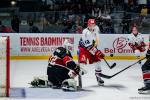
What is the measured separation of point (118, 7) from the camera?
15273mm

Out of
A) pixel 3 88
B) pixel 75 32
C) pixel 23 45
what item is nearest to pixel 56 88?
pixel 3 88

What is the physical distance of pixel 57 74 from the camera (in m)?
9.29

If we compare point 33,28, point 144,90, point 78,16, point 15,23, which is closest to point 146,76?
point 144,90

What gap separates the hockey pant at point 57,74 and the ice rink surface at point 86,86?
20 centimetres

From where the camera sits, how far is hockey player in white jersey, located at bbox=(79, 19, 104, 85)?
10031 mm

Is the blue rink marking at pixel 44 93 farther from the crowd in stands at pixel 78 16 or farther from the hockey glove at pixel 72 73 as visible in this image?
the crowd in stands at pixel 78 16

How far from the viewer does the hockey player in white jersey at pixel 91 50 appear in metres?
10.0

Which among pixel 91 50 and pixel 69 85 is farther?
pixel 91 50

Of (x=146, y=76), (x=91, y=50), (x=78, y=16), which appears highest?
(x=78, y=16)

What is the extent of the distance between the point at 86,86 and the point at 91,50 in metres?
0.72

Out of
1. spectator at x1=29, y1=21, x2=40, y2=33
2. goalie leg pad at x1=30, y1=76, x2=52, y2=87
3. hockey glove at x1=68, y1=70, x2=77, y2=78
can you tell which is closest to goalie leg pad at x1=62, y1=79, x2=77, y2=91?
hockey glove at x1=68, y1=70, x2=77, y2=78

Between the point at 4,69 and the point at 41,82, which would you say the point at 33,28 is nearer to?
the point at 41,82

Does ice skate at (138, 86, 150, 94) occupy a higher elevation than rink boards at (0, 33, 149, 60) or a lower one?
lower

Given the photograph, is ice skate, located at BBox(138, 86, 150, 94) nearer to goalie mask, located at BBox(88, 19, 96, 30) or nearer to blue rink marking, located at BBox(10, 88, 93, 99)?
blue rink marking, located at BBox(10, 88, 93, 99)
